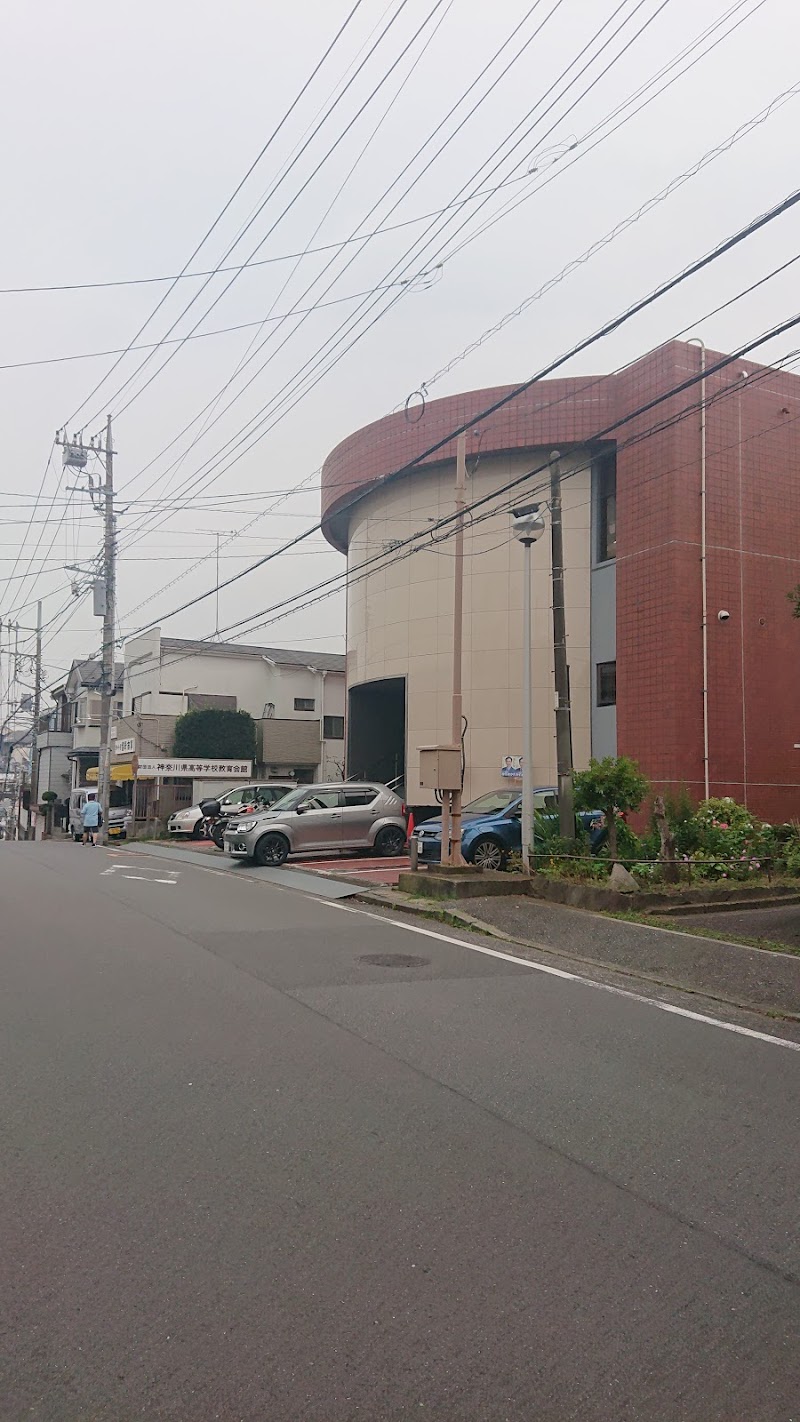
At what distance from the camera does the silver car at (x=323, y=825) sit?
70.1ft

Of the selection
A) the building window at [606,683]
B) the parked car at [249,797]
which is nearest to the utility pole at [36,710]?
the parked car at [249,797]

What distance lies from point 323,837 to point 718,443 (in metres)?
12.6

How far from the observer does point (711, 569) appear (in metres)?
24.0

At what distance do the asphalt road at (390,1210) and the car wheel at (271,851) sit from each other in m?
12.9

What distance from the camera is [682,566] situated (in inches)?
933

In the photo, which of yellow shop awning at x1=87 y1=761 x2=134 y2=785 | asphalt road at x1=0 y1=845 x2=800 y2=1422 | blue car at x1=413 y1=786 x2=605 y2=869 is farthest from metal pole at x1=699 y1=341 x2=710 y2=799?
yellow shop awning at x1=87 y1=761 x2=134 y2=785

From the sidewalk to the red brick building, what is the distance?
10.6m

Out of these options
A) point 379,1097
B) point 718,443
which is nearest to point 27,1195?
point 379,1097

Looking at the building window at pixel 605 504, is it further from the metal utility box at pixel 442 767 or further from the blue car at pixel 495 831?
the metal utility box at pixel 442 767

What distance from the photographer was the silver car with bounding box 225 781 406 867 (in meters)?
21.4

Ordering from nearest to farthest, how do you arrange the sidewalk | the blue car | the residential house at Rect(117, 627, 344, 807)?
the sidewalk → the blue car → the residential house at Rect(117, 627, 344, 807)

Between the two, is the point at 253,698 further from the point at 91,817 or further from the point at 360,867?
the point at 360,867

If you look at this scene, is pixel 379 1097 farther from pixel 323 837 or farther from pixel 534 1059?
pixel 323 837

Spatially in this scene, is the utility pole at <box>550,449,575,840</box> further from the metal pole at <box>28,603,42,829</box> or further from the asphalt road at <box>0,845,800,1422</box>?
the metal pole at <box>28,603,42,829</box>
